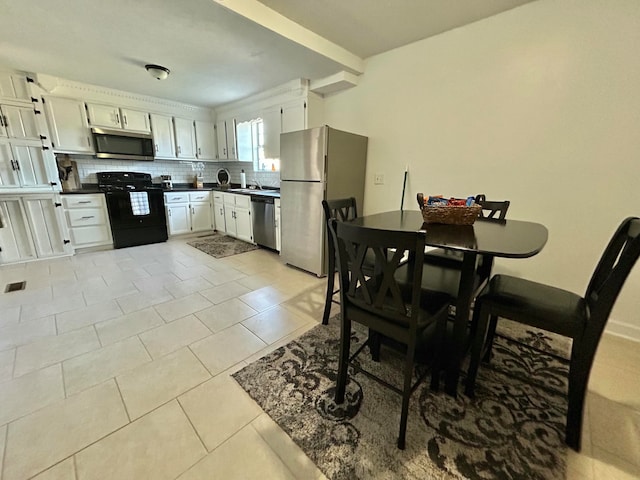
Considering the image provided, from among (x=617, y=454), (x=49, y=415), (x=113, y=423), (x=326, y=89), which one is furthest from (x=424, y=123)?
(x=49, y=415)

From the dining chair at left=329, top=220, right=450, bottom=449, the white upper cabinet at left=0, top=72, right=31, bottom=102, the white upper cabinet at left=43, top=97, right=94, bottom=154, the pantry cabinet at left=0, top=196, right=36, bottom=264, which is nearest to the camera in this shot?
the dining chair at left=329, top=220, right=450, bottom=449

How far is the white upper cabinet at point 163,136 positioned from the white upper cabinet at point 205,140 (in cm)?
46

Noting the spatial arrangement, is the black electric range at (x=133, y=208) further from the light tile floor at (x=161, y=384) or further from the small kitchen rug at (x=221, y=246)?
the light tile floor at (x=161, y=384)

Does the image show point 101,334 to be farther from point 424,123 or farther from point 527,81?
point 527,81

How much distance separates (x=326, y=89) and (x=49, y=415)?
3.85 metres

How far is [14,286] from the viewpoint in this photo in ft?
9.08

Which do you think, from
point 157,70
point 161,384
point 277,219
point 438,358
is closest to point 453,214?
point 438,358

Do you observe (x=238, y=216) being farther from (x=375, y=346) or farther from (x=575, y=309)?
(x=575, y=309)

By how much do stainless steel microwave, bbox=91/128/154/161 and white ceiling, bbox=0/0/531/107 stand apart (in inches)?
31.0

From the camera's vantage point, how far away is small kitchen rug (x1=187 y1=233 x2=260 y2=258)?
400 centimetres

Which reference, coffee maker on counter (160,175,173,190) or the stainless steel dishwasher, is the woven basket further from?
coffee maker on counter (160,175,173,190)

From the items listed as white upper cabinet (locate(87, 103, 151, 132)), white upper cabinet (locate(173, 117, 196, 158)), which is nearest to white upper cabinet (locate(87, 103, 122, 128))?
white upper cabinet (locate(87, 103, 151, 132))

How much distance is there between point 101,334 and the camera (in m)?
1.98

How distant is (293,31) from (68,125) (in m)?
3.58
